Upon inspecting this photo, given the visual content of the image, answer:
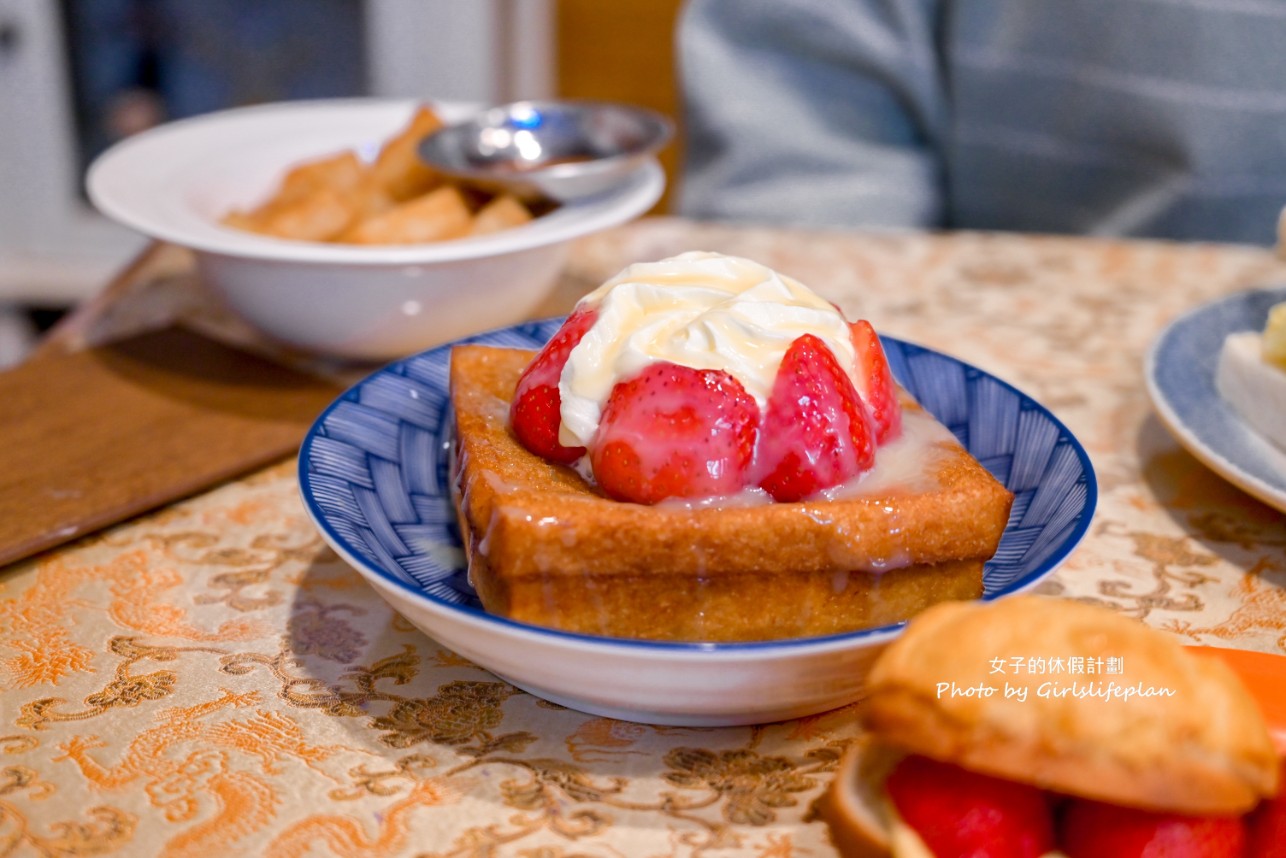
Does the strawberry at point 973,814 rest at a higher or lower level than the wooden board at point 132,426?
higher

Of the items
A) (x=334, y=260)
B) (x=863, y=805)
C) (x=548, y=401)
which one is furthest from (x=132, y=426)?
(x=863, y=805)

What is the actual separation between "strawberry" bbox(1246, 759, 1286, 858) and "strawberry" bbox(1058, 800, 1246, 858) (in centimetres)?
2

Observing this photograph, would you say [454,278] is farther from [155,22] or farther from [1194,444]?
[155,22]

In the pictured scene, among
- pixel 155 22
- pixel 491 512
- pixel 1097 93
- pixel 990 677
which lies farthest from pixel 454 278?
pixel 155 22

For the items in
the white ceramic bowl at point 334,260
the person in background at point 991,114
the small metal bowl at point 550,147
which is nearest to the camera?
the white ceramic bowl at point 334,260

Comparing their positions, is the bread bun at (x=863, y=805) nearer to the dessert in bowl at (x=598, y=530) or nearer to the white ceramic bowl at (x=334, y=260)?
the dessert in bowl at (x=598, y=530)

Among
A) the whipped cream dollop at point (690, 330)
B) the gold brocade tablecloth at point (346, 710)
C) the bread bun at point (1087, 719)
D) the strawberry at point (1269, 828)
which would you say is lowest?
the gold brocade tablecloth at point (346, 710)

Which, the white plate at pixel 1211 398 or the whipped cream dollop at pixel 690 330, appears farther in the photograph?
the white plate at pixel 1211 398

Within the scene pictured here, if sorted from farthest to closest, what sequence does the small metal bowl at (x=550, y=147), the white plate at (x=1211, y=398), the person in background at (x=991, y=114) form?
the person in background at (x=991, y=114) → the small metal bowl at (x=550, y=147) → the white plate at (x=1211, y=398)

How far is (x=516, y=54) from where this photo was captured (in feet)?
10.8

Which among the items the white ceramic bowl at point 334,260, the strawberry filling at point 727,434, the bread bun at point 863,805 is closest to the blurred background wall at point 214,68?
the white ceramic bowl at point 334,260

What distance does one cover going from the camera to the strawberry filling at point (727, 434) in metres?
0.72

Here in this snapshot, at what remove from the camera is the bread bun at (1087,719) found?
50 cm

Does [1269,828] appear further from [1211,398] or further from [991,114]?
[991,114]
